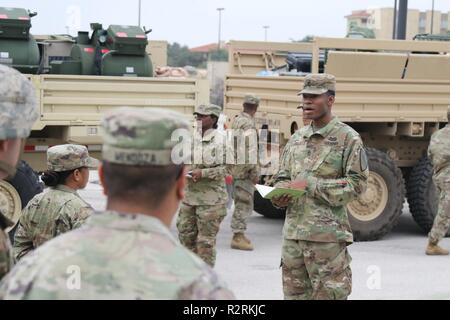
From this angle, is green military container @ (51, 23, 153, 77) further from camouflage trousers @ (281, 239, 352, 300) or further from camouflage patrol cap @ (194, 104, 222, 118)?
camouflage trousers @ (281, 239, 352, 300)

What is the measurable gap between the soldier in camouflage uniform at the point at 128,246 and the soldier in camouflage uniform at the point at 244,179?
7.51 metres

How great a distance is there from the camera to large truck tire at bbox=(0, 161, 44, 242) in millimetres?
8625

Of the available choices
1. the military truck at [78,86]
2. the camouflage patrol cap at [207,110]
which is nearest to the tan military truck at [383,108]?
the military truck at [78,86]

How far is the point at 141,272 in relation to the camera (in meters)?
2.05

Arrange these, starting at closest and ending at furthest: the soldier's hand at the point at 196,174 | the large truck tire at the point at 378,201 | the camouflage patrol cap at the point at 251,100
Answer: the soldier's hand at the point at 196,174
the camouflage patrol cap at the point at 251,100
the large truck tire at the point at 378,201

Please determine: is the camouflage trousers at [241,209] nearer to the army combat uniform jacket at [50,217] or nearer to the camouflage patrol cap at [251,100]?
the camouflage patrol cap at [251,100]

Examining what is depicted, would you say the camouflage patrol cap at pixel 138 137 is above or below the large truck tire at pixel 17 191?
above

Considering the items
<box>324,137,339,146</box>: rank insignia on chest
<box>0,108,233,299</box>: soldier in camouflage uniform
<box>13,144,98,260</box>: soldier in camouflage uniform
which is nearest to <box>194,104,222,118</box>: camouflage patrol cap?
<box>324,137,339,146</box>: rank insignia on chest

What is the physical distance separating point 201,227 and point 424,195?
3584 millimetres

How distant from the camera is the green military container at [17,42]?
30.8 feet

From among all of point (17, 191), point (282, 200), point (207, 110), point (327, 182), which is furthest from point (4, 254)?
point (17, 191)

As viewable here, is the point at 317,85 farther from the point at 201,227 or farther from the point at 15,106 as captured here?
the point at 15,106

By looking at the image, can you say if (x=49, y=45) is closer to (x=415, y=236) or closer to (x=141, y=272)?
(x=415, y=236)

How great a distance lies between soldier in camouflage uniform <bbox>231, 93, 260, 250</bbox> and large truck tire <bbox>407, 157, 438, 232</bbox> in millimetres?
1912
